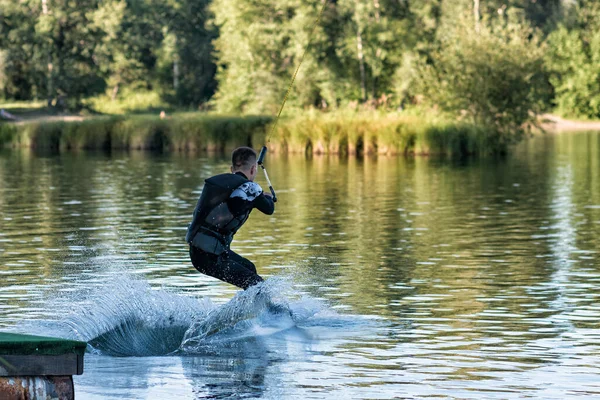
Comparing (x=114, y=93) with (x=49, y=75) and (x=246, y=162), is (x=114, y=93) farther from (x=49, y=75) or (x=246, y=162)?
(x=246, y=162)

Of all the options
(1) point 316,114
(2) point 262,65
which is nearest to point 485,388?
(1) point 316,114

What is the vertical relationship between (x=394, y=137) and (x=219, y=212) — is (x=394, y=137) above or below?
below

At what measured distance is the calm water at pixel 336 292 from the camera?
9781mm

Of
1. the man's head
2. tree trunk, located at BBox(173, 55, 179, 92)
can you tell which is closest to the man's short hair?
the man's head

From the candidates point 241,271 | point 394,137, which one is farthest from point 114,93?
point 241,271

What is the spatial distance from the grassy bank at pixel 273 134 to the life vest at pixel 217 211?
36.7m

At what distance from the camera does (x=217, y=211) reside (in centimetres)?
1118

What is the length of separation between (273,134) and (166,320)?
38.0 metres

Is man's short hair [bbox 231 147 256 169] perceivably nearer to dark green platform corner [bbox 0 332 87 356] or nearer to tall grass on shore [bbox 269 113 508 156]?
dark green platform corner [bbox 0 332 87 356]

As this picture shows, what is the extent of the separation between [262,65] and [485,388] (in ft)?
211

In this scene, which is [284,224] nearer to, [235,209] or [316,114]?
[235,209]

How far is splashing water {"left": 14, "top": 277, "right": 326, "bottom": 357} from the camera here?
11.3 metres

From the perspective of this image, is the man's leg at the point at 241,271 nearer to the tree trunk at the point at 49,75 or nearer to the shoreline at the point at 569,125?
the tree trunk at the point at 49,75

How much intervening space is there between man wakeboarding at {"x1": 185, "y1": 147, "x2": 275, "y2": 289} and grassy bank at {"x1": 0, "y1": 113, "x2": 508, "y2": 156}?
36.6 metres
